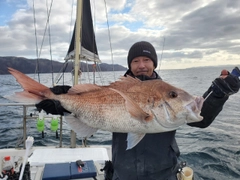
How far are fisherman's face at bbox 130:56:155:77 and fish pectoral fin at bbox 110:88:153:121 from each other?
36.3 inches

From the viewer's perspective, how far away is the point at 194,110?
2111 mm

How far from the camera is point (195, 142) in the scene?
10.8 meters

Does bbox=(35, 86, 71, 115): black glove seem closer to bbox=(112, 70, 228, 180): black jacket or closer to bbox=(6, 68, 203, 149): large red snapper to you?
bbox=(6, 68, 203, 149): large red snapper

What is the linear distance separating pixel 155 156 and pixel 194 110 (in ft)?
2.75

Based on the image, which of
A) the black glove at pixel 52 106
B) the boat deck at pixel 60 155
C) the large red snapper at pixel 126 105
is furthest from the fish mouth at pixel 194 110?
the boat deck at pixel 60 155

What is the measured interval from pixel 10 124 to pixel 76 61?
33.4ft

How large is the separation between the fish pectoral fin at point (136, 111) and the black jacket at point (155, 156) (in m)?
0.61

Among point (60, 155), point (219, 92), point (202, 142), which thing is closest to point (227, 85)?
point (219, 92)

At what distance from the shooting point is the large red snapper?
2.12m

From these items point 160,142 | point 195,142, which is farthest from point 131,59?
A: point 195,142

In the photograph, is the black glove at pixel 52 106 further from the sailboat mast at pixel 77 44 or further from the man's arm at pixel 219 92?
the sailboat mast at pixel 77 44

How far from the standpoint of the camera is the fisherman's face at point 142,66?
2959mm

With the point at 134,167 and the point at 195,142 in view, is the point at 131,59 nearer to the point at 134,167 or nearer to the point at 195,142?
the point at 134,167

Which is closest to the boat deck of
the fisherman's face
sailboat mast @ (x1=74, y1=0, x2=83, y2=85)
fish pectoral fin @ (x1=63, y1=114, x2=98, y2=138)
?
sailboat mast @ (x1=74, y1=0, x2=83, y2=85)
